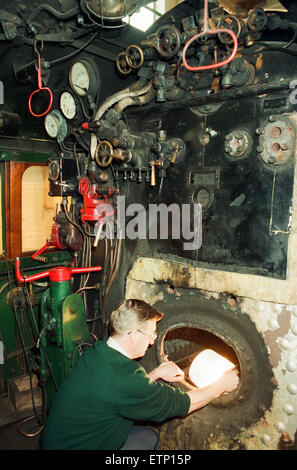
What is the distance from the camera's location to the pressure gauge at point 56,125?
12.8 ft

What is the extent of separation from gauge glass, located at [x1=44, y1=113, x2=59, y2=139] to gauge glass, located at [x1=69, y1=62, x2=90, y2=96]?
0.43 m

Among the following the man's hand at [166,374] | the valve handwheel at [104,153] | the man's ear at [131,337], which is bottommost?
the man's hand at [166,374]

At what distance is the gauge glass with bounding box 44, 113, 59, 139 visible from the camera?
3.92 m

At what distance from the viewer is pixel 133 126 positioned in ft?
11.3

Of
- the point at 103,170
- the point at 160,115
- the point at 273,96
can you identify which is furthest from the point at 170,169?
the point at 273,96

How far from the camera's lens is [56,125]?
3943mm

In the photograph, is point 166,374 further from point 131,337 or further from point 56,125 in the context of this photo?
point 56,125

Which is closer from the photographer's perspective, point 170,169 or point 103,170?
point 170,169

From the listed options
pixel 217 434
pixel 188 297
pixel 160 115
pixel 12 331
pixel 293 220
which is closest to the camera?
pixel 293 220

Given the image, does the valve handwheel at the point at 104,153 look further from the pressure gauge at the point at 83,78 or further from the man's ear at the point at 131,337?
the man's ear at the point at 131,337

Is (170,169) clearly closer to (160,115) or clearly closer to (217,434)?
(160,115)

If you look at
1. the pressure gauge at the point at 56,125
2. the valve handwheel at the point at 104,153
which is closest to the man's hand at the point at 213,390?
the valve handwheel at the point at 104,153

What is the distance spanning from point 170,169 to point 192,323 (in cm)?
143

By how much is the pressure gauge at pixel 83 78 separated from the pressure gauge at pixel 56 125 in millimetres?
376
